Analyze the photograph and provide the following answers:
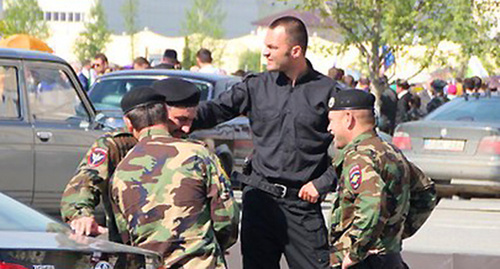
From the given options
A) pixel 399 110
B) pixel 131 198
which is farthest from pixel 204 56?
pixel 131 198

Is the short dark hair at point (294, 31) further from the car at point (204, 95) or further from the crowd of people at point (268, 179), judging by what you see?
the car at point (204, 95)

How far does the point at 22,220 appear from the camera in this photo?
5.38m

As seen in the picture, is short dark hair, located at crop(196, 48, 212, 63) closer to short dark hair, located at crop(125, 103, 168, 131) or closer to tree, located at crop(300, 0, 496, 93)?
short dark hair, located at crop(125, 103, 168, 131)

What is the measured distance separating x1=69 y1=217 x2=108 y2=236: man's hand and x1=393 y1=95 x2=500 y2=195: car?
431 inches

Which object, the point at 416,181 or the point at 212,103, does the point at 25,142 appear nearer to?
the point at 212,103

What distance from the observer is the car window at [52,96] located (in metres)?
11.2

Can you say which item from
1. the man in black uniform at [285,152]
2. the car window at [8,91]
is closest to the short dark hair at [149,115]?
the man in black uniform at [285,152]

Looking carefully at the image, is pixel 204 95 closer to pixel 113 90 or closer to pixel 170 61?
pixel 113 90

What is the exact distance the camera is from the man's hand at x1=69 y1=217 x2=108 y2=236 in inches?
223

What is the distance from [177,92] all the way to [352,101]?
881 millimetres

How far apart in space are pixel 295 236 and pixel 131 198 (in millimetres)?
1507

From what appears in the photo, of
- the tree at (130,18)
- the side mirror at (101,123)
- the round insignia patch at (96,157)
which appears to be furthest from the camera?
the tree at (130,18)

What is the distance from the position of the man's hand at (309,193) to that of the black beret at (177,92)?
1.04m

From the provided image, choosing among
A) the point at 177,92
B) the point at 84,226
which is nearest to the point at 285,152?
the point at 177,92
